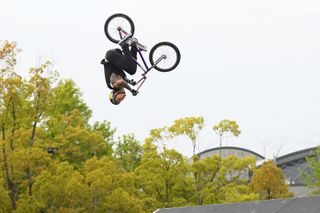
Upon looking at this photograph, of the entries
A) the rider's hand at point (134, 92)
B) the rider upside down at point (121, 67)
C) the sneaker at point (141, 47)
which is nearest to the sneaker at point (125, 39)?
the rider upside down at point (121, 67)

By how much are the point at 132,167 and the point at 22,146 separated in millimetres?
16437

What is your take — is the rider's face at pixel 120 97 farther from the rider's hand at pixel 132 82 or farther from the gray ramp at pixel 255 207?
the gray ramp at pixel 255 207

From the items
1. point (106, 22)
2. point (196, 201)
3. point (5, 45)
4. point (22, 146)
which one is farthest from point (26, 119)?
point (106, 22)

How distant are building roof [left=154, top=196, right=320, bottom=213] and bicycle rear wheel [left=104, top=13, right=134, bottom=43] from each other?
812cm

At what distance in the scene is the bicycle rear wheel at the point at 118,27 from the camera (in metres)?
11.7

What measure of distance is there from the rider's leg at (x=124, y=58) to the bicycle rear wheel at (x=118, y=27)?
21 cm

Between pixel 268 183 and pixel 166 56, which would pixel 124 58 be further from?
pixel 268 183

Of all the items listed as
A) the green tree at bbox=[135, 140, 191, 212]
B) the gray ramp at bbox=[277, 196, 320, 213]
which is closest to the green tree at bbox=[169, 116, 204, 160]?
the green tree at bbox=[135, 140, 191, 212]

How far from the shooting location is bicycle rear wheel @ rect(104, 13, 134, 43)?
38.5ft

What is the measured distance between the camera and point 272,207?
19.0m

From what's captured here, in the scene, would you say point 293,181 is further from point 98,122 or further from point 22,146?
point 22,146

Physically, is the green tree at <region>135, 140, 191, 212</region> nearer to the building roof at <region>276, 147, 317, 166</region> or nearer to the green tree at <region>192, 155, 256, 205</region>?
the green tree at <region>192, 155, 256, 205</region>

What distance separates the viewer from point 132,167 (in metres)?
49.0

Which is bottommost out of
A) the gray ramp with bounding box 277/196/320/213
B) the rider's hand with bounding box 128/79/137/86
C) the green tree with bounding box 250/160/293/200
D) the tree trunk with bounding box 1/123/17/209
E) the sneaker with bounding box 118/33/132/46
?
the gray ramp with bounding box 277/196/320/213
